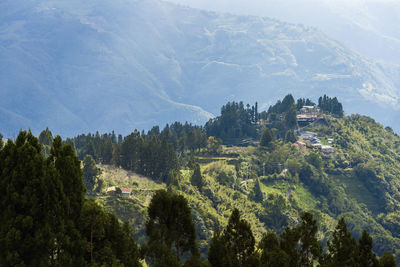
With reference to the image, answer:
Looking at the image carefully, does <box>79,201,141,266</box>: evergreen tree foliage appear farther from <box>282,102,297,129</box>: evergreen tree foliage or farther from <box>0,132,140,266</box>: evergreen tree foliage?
<box>282,102,297,129</box>: evergreen tree foliage

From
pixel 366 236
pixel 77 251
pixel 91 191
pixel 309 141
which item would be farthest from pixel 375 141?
pixel 77 251

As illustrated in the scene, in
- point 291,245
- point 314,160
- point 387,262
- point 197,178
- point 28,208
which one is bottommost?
point 387,262

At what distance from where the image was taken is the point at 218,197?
96750mm

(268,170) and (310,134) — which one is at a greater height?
(310,134)

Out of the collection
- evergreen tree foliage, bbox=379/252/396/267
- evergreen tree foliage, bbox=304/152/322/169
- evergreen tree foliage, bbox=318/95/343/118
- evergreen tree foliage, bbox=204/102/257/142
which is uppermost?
evergreen tree foliage, bbox=318/95/343/118

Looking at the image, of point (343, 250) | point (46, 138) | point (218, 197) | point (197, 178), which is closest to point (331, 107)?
point (218, 197)

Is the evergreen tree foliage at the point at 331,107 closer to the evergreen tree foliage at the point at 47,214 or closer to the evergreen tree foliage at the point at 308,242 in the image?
the evergreen tree foliage at the point at 308,242

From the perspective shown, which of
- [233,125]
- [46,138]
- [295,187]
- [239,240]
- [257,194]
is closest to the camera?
[239,240]

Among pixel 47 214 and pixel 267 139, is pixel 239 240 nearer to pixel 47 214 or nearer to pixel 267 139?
pixel 47 214

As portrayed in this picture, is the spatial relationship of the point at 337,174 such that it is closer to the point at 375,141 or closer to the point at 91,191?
the point at 375,141

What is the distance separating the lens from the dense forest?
101ft

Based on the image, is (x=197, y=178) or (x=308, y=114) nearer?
(x=197, y=178)

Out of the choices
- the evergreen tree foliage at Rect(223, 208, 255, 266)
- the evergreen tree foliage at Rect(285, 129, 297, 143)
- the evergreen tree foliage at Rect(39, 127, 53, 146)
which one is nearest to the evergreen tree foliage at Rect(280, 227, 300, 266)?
the evergreen tree foliage at Rect(223, 208, 255, 266)

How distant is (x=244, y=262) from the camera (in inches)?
1427
